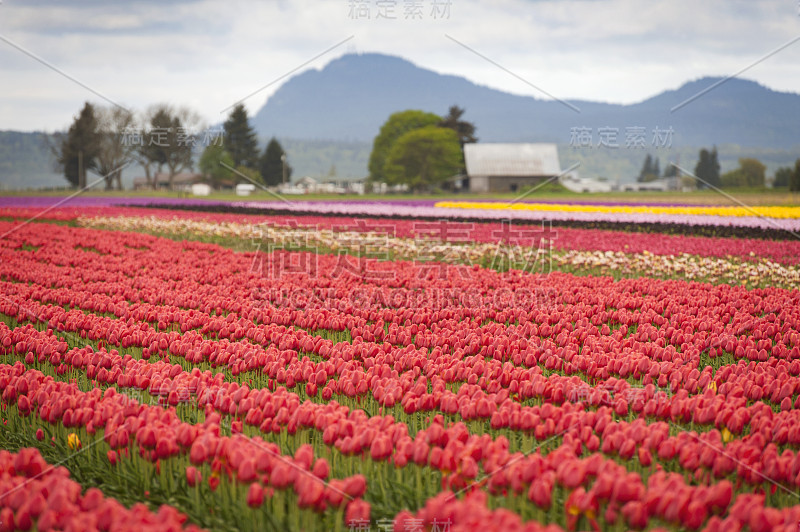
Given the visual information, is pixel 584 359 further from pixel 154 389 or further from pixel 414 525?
pixel 154 389

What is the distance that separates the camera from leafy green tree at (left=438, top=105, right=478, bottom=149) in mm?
80500

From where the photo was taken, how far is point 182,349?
210 inches

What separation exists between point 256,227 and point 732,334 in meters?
15.8

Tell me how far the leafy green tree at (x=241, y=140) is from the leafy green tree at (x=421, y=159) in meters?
21.6

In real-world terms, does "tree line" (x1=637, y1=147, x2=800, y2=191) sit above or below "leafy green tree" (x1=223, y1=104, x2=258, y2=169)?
below

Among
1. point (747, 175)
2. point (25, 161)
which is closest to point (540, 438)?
point (25, 161)

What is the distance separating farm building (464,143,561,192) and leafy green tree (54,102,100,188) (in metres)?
41.0

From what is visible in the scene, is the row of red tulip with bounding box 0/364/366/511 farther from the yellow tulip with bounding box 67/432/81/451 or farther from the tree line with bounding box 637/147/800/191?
the tree line with bounding box 637/147/800/191

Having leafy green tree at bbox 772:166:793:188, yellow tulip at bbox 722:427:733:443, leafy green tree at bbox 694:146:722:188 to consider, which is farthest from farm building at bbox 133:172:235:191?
yellow tulip at bbox 722:427:733:443

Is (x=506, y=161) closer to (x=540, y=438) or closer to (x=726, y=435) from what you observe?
(x=726, y=435)

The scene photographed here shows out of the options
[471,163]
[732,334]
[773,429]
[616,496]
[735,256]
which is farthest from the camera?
[471,163]

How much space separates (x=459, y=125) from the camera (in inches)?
3206

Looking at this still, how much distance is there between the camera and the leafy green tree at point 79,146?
167 ft

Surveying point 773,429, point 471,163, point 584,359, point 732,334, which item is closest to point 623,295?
point 732,334
